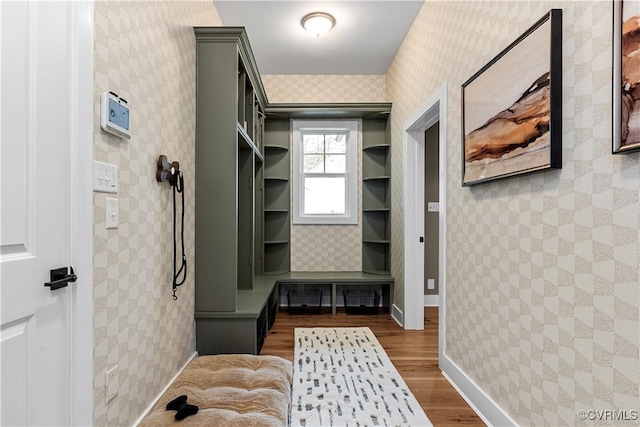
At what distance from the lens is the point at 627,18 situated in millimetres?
1002

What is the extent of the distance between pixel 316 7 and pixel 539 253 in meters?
2.70

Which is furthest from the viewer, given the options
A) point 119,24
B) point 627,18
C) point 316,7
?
point 316,7

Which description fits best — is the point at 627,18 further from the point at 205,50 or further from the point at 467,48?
the point at 205,50

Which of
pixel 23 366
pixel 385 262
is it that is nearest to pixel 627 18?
pixel 23 366

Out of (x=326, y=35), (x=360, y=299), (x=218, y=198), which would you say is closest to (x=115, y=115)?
(x=218, y=198)

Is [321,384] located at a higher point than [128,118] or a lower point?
lower

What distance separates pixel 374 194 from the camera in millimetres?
4367

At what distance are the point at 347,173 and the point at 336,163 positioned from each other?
201mm

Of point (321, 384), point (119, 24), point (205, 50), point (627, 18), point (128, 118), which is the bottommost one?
point (321, 384)

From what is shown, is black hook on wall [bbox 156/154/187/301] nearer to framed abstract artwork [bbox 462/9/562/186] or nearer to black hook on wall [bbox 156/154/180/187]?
black hook on wall [bbox 156/154/180/187]

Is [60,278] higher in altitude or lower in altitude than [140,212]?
lower

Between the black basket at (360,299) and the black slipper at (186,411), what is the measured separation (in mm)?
2707

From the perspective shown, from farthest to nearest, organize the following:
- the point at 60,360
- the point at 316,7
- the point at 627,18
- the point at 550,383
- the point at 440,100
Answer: the point at 316,7, the point at 440,100, the point at 550,383, the point at 60,360, the point at 627,18

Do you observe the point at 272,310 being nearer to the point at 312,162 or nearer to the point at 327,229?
the point at 327,229
